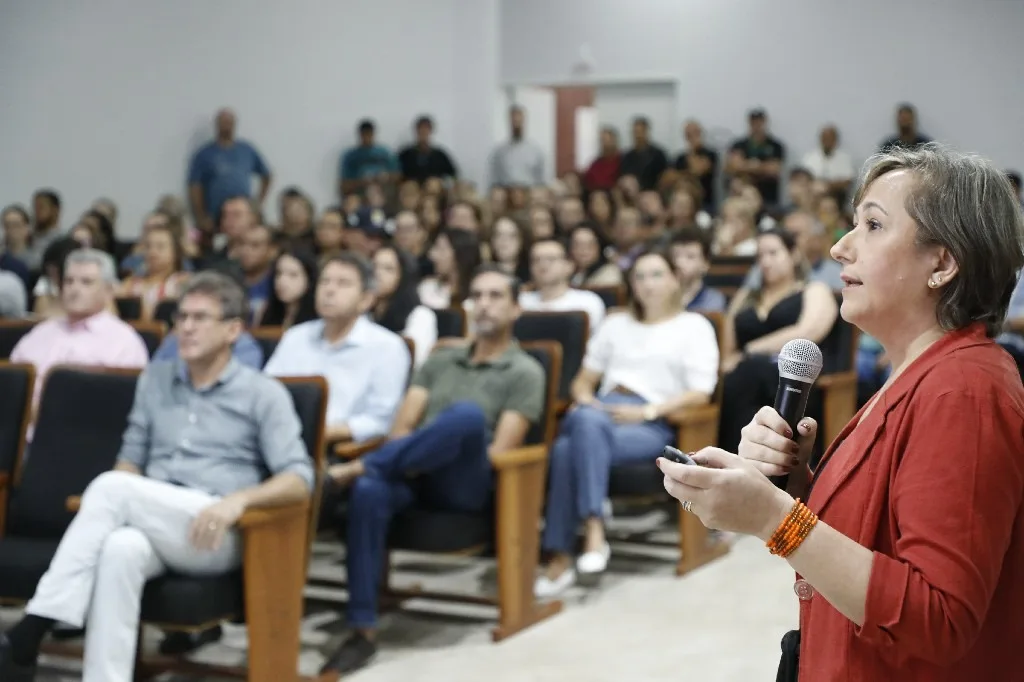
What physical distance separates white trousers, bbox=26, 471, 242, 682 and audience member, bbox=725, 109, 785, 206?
8079mm

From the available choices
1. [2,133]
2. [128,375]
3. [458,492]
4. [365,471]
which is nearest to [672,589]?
[458,492]

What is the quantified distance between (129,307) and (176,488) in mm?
2672

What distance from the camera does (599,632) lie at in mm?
3574

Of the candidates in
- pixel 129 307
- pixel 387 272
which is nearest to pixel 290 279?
pixel 387 272

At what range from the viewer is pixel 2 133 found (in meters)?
8.71

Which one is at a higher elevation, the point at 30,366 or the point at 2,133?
the point at 2,133

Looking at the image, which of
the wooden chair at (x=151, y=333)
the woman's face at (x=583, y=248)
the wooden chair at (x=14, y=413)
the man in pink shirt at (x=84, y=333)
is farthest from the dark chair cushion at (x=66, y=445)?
the woman's face at (x=583, y=248)

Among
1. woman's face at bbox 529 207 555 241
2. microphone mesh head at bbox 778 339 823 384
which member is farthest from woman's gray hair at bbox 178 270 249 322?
woman's face at bbox 529 207 555 241

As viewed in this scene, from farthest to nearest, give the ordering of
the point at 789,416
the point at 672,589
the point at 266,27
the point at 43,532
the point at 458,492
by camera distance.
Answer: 1. the point at 266,27
2. the point at 672,589
3. the point at 458,492
4. the point at 43,532
5. the point at 789,416

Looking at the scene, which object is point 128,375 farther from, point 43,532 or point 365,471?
point 365,471

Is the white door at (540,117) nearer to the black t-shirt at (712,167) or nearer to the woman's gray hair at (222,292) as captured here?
the black t-shirt at (712,167)

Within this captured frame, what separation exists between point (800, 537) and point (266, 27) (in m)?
9.59

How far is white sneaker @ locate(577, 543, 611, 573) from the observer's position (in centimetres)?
395

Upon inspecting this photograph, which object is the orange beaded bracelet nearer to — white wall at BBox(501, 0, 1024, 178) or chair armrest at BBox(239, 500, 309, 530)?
chair armrest at BBox(239, 500, 309, 530)
